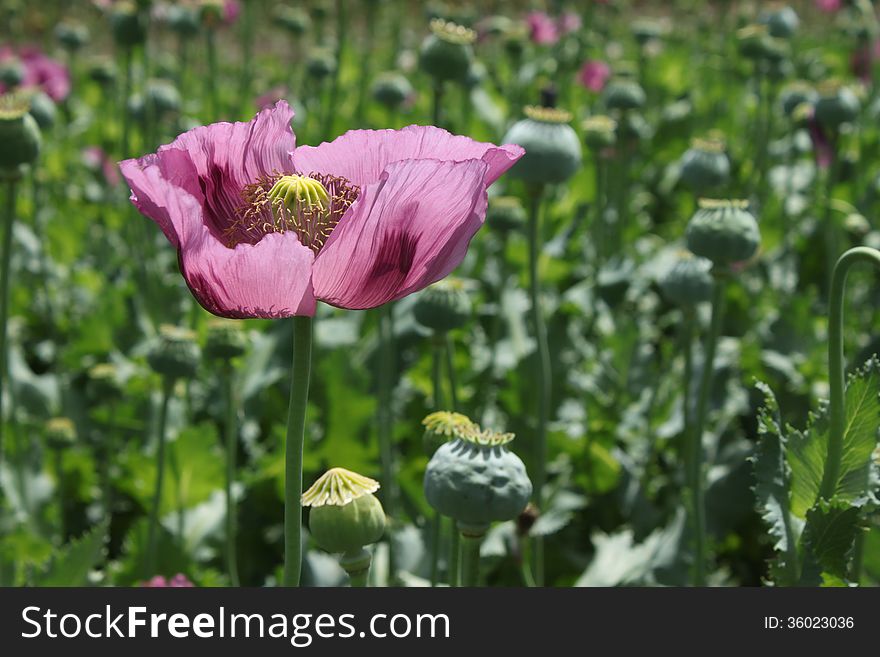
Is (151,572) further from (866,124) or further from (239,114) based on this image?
(866,124)

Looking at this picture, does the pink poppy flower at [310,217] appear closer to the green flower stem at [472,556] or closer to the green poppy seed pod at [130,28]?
the green flower stem at [472,556]

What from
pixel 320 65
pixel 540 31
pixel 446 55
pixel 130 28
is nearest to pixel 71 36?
pixel 320 65

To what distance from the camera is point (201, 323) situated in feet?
8.08

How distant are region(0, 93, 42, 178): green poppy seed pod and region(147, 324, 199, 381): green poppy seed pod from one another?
33 centimetres

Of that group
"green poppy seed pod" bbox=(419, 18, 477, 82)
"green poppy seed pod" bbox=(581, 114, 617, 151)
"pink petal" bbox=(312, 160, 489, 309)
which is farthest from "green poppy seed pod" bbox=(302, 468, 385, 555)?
"green poppy seed pod" bbox=(581, 114, 617, 151)

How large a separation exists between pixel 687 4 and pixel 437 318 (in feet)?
19.1

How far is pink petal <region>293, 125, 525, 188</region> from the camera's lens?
803 mm

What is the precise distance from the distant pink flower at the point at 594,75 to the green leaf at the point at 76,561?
303 cm

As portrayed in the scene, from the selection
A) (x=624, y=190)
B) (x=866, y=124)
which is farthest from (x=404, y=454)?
(x=866, y=124)

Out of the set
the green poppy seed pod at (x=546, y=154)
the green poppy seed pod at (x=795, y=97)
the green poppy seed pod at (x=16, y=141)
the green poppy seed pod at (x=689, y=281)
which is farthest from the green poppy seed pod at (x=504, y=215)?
the green poppy seed pod at (x=795, y=97)

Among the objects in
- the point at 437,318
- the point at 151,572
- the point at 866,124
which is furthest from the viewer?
the point at 866,124

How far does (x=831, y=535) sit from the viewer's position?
3.25ft

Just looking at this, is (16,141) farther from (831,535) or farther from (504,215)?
(831,535)

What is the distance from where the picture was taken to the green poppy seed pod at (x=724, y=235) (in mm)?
1299
